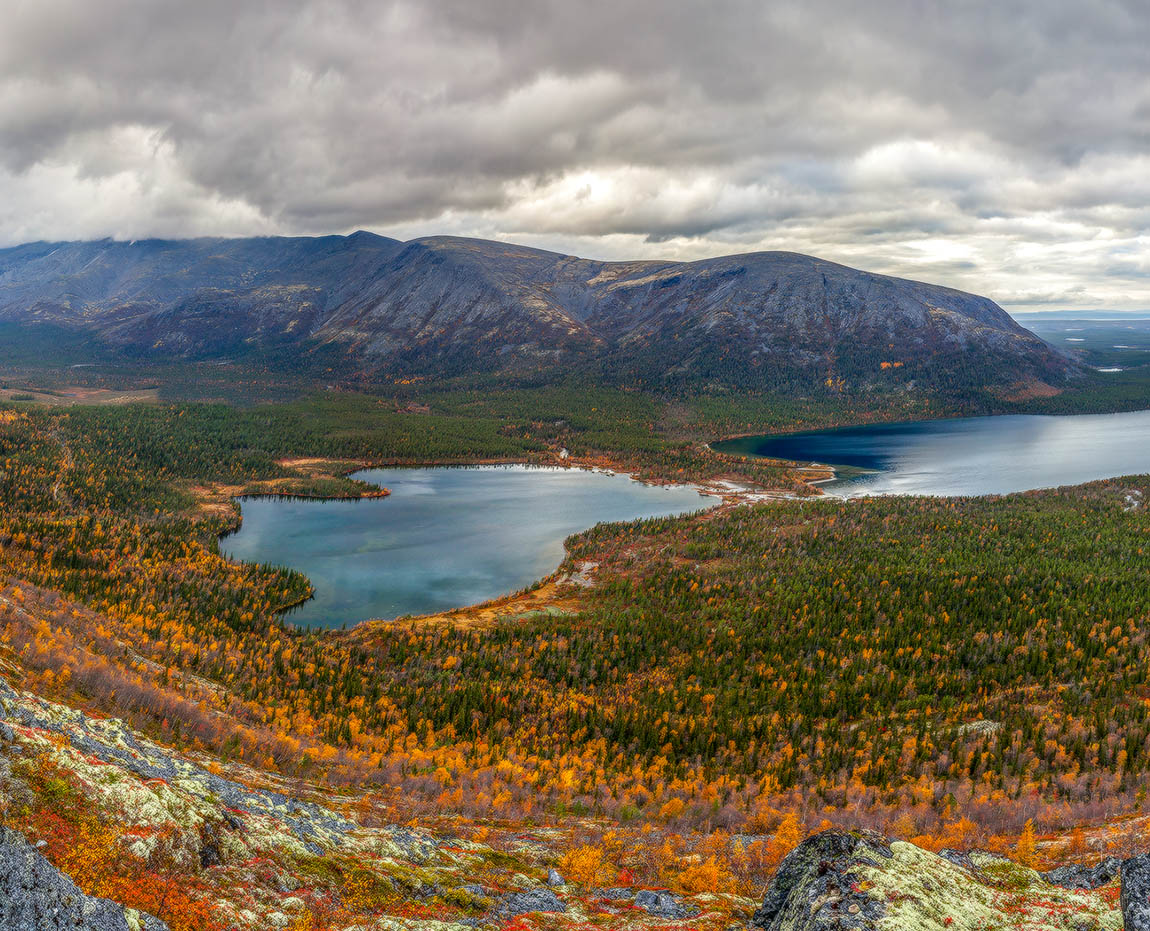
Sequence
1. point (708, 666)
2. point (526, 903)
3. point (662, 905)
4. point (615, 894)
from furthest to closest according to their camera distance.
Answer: point (708, 666) → point (615, 894) → point (662, 905) → point (526, 903)

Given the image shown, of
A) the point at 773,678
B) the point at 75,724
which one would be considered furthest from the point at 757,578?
the point at 75,724

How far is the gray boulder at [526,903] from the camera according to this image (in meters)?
20.1

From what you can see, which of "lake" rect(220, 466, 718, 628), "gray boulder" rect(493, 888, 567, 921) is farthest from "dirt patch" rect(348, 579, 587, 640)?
"gray boulder" rect(493, 888, 567, 921)

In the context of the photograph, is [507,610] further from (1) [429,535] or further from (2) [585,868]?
(2) [585,868]

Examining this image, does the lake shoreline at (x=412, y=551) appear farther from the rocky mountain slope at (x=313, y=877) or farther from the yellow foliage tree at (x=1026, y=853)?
the yellow foliage tree at (x=1026, y=853)

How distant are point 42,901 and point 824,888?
1638 cm

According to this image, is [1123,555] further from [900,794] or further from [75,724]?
[75,724]

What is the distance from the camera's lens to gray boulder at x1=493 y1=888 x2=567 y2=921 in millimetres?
20078

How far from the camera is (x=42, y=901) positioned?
1109cm

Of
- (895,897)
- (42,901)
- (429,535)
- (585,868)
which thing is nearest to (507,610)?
(429,535)

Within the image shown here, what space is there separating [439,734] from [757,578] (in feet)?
179

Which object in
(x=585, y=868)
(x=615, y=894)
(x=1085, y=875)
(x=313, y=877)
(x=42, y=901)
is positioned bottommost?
(x=585, y=868)

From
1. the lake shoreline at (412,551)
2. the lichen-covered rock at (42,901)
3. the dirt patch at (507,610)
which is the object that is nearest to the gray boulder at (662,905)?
the lichen-covered rock at (42,901)

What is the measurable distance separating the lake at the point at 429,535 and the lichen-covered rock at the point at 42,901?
78.9 m
